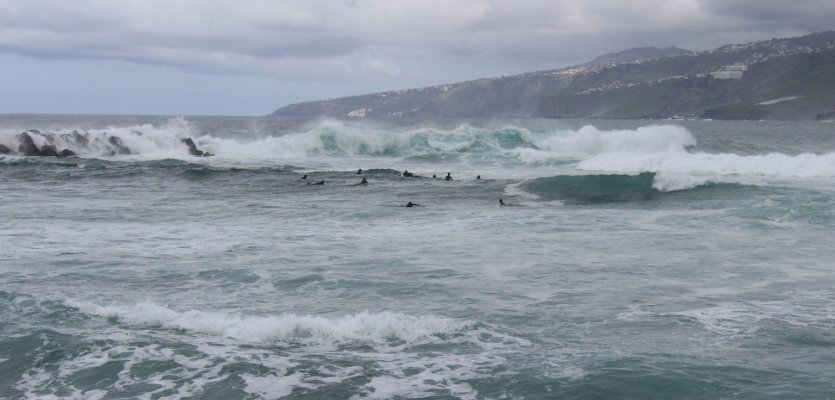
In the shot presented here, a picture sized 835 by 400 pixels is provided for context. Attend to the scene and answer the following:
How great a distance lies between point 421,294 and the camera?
44.9 ft

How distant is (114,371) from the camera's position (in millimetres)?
9844

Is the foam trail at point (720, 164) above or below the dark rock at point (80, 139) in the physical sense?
below

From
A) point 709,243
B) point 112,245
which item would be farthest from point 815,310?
point 112,245

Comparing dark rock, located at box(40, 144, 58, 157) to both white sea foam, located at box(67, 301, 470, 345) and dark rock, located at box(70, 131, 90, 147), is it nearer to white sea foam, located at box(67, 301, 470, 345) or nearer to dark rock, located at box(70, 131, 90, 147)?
dark rock, located at box(70, 131, 90, 147)

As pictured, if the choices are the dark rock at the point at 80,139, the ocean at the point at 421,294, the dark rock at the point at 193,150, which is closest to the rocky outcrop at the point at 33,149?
the dark rock at the point at 80,139

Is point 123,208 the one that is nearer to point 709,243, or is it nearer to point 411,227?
point 411,227

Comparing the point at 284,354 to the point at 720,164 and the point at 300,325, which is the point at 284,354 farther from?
the point at 720,164

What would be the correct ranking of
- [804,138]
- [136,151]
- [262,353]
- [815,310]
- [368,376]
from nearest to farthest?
[368,376] → [262,353] → [815,310] → [136,151] → [804,138]

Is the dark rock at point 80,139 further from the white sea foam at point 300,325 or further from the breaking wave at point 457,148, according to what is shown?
the white sea foam at point 300,325

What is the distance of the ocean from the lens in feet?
31.7

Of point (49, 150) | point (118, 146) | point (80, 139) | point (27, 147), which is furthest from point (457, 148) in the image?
point (27, 147)

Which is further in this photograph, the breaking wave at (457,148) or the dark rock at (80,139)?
the dark rock at (80,139)

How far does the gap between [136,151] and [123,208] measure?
3342 centimetres

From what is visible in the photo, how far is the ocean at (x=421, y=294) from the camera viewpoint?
9648mm
